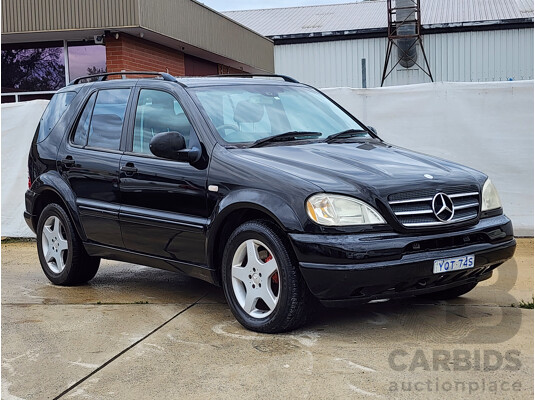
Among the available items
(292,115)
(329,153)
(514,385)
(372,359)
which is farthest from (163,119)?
(514,385)

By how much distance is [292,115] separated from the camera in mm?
6418

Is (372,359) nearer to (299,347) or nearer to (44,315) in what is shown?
(299,347)

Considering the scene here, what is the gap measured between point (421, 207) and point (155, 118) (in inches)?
93.8

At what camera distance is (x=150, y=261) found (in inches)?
249

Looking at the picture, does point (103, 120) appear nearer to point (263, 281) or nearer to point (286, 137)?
point (286, 137)

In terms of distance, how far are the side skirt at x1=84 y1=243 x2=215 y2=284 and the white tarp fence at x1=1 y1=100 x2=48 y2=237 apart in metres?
4.12

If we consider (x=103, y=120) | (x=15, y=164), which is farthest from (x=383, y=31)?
(x=103, y=120)

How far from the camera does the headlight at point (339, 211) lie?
16.4ft

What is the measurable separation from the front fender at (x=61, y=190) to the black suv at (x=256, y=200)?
0.02 m

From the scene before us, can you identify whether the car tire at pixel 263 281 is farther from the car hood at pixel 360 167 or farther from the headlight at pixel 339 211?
the car hood at pixel 360 167

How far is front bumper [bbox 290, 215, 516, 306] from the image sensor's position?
16.0 ft

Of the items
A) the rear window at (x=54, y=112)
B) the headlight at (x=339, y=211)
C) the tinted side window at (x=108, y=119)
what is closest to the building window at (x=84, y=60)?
the rear window at (x=54, y=112)

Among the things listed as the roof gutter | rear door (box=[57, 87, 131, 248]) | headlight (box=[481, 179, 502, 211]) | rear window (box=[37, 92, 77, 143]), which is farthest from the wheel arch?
the roof gutter

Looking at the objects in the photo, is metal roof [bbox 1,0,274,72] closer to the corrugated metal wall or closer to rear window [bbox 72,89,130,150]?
rear window [bbox 72,89,130,150]
